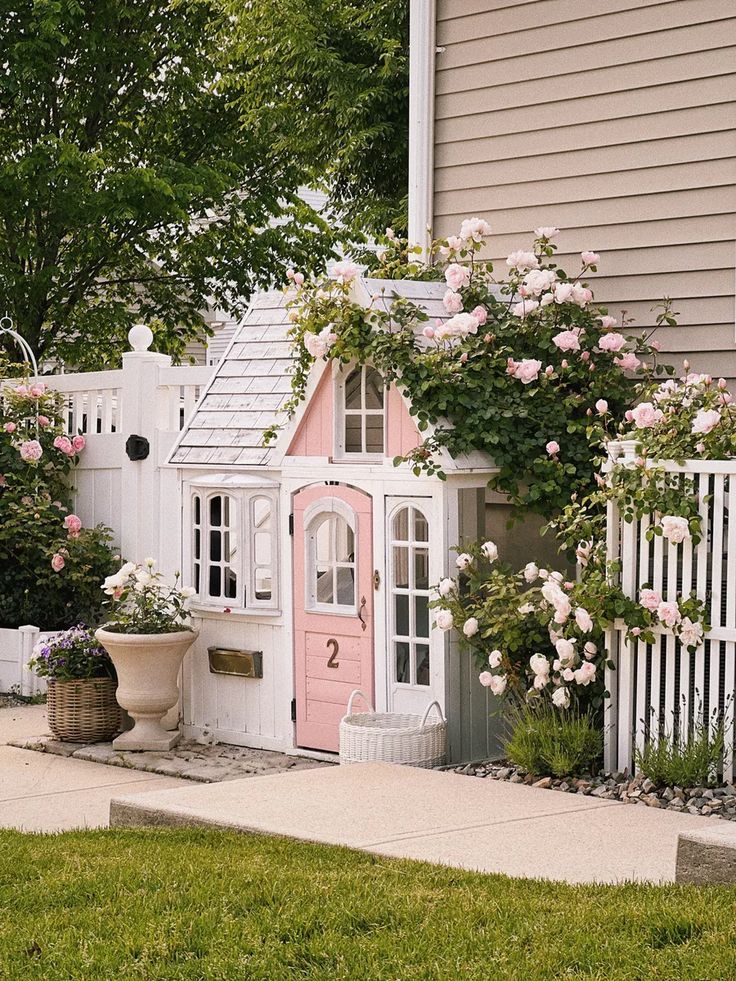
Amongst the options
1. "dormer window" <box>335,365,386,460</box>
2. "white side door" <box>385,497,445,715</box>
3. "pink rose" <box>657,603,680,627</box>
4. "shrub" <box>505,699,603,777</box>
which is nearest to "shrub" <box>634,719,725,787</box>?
"shrub" <box>505,699,603,777</box>

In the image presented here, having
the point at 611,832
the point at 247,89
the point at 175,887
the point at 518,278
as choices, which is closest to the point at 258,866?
the point at 175,887

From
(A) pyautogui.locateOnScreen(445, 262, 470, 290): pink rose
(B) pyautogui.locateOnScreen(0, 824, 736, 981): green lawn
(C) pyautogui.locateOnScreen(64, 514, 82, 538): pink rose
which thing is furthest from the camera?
(C) pyautogui.locateOnScreen(64, 514, 82, 538): pink rose

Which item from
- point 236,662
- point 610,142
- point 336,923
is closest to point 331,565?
point 236,662

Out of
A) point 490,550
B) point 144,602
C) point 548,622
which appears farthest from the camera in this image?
point 144,602

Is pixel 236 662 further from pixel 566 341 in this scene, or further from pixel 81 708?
pixel 566 341

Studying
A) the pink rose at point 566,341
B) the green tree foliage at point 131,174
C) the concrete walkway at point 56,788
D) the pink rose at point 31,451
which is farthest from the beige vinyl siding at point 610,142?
the green tree foliage at point 131,174

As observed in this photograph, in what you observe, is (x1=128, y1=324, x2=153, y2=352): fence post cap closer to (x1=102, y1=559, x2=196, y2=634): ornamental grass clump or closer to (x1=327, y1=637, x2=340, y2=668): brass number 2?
(x1=102, y1=559, x2=196, y2=634): ornamental grass clump

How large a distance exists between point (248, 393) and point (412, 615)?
1967mm

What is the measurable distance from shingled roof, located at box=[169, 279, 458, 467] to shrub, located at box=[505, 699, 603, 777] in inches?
95.5

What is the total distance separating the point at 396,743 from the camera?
24.7ft

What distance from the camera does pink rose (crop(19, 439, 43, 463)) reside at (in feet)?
35.5

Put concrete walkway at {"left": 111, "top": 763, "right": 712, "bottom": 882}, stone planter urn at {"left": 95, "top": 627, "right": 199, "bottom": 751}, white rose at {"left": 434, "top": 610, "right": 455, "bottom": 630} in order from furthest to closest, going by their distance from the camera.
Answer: stone planter urn at {"left": 95, "top": 627, "right": 199, "bottom": 751} < white rose at {"left": 434, "top": 610, "right": 455, "bottom": 630} < concrete walkway at {"left": 111, "top": 763, "right": 712, "bottom": 882}

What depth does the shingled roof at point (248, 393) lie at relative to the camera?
8859 mm

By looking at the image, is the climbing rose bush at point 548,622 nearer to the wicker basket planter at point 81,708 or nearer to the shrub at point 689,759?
the shrub at point 689,759
